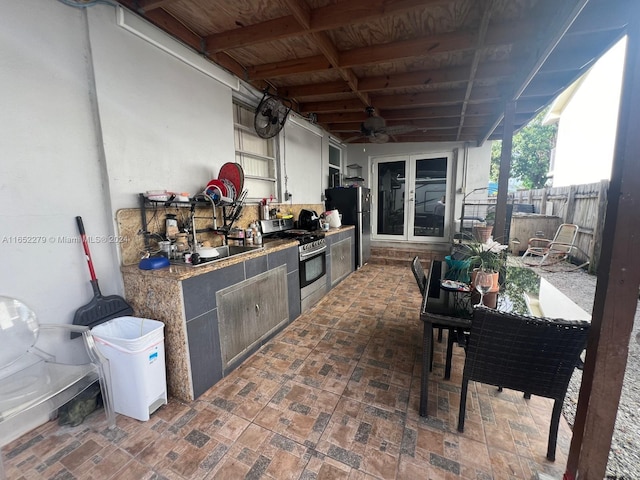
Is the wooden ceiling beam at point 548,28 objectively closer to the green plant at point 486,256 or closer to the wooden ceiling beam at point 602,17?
the wooden ceiling beam at point 602,17

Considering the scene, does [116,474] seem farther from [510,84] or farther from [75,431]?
[510,84]

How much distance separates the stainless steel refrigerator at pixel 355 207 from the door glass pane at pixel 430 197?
1.61m

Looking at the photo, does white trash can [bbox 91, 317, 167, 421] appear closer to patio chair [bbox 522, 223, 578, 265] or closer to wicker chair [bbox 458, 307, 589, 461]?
wicker chair [bbox 458, 307, 589, 461]

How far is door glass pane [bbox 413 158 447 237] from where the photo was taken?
5.96m

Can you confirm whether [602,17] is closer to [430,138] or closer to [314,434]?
[314,434]

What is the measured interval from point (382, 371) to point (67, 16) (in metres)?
3.18

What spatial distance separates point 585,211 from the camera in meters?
5.18

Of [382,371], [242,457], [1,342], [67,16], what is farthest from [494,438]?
[67,16]

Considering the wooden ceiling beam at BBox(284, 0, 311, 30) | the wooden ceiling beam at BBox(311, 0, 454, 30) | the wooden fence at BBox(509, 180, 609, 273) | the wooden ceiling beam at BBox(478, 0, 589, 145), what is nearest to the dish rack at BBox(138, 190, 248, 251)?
the wooden ceiling beam at BBox(284, 0, 311, 30)

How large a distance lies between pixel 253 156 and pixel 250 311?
80.7 inches

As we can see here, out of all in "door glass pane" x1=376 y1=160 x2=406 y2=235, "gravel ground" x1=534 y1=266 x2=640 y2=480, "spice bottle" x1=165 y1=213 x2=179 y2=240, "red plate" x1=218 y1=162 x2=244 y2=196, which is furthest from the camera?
"door glass pane" x1=376 y1=160 x2=406 y2=235

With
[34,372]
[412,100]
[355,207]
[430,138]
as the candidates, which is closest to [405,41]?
[412,100]

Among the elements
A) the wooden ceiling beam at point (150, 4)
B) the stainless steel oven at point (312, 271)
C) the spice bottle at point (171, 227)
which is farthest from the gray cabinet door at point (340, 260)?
the wooden ceiling beam at point (150, 4)

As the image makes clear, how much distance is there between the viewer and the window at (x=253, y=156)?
10.3ft
